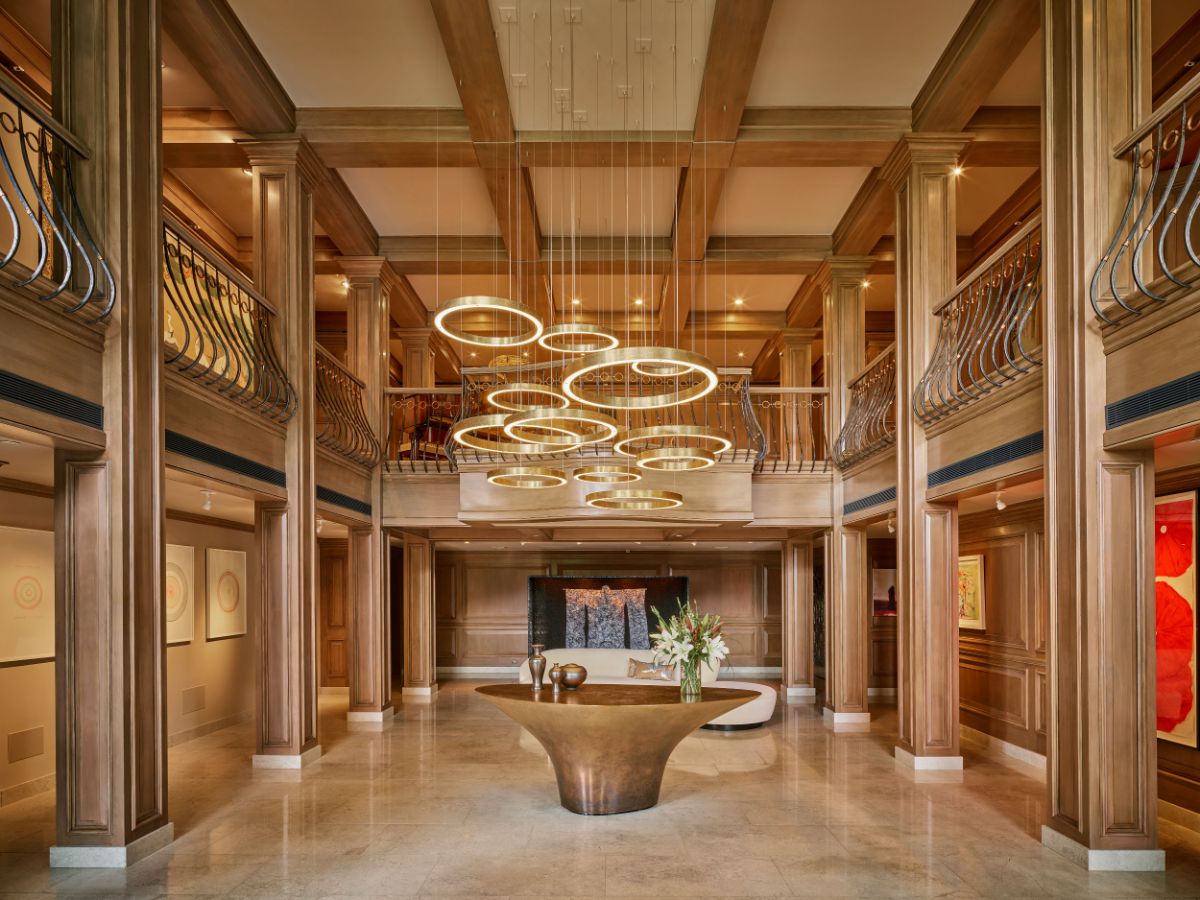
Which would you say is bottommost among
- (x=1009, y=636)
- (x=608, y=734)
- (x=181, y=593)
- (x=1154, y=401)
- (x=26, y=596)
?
(x=608, y=734)

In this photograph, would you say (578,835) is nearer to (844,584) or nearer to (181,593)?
(844,584)

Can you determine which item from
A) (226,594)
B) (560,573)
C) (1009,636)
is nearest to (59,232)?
(226,594)

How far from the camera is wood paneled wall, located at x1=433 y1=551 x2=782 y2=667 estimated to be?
16.0 metres

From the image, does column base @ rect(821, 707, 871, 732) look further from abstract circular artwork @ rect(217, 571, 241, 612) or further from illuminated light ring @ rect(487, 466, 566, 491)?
abstract circular artwork @ rect(217, 571, 241, 612)

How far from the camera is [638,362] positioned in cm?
546

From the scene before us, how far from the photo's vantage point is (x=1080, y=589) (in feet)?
17.1

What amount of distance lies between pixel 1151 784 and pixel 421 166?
24.7 ft

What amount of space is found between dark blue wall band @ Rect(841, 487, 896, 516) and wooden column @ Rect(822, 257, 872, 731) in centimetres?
22

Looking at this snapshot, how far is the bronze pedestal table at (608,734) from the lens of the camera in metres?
6.00

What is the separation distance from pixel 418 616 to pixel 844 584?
233 inches

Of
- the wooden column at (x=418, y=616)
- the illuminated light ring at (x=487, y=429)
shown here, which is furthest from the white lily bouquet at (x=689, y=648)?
the wooden column at (x=418, y=616)

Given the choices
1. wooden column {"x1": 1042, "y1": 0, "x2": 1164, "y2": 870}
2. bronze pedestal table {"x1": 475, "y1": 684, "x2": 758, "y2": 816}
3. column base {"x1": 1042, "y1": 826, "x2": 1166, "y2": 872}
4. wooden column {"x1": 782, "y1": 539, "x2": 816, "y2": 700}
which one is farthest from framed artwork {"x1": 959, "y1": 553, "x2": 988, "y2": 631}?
column base {"x1": 1042, "y1": 826, "x2": 1166, "y2": 872}

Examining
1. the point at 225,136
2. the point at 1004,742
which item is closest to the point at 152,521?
the point at 225,136

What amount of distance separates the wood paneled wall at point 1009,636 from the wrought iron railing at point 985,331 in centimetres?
172
